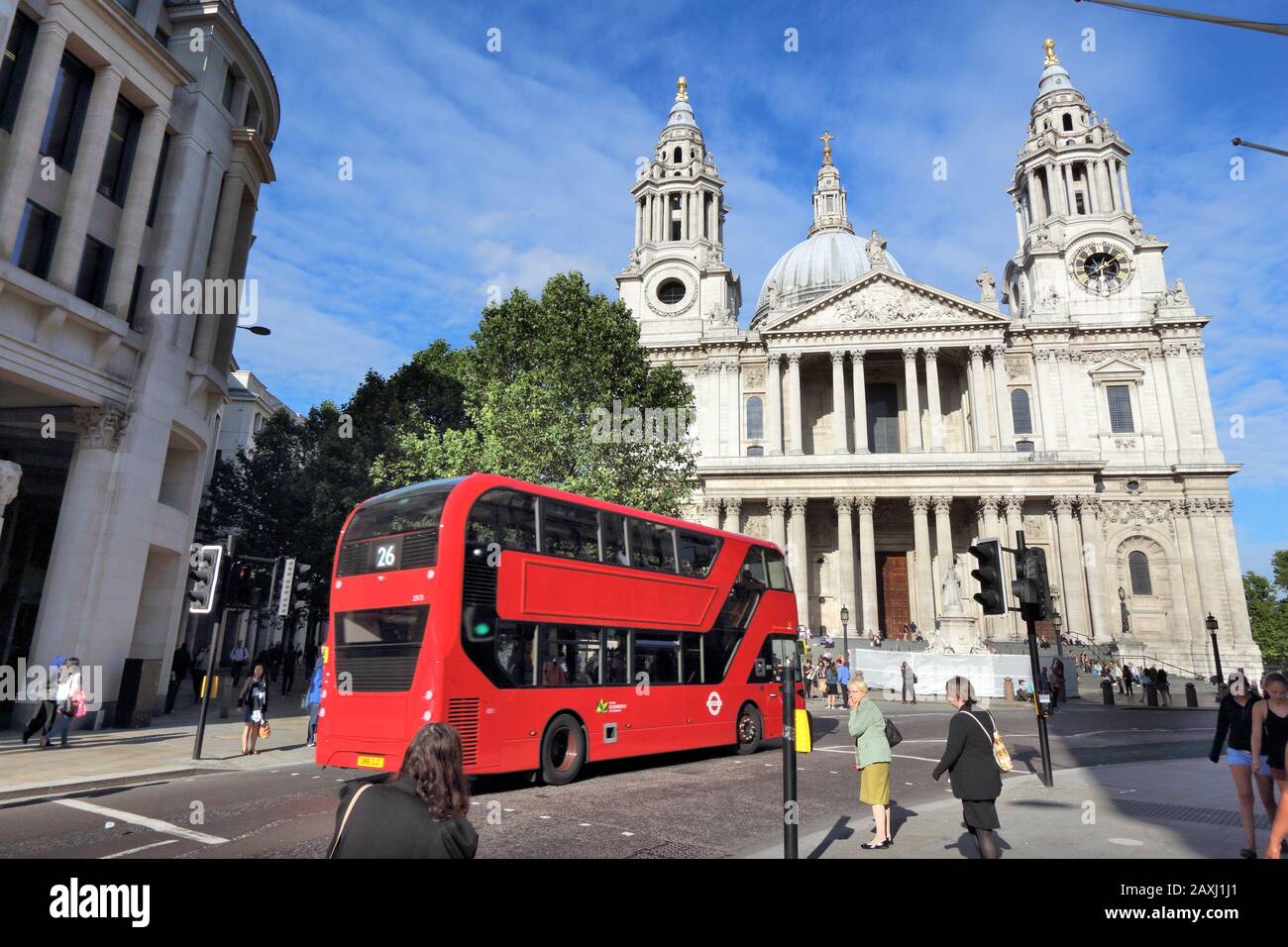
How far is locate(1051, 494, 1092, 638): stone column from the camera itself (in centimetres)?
4253

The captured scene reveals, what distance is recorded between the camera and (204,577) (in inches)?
551

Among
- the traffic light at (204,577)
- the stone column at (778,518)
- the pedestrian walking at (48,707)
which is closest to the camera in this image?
the traffic light at (204,577)

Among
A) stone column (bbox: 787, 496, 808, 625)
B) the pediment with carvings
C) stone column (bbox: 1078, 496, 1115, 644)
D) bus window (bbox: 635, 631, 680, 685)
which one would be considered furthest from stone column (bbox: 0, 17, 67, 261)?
stone column (bbox: 1078, 496, 1115, 644)

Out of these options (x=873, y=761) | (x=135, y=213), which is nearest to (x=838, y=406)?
(x=135, y=213)

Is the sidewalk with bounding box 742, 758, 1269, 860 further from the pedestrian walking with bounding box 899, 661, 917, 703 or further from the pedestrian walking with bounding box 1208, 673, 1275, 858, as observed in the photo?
the pedestrian walking with bounding box 899, 661, 917, 703

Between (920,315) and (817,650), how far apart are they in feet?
79.0

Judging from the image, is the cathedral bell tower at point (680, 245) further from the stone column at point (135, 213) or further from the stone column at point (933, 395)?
the stone column at point (135, 213)

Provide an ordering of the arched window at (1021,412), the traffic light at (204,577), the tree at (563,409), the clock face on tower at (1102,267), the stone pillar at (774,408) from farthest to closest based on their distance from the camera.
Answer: the clock face on tower at (1102,267) < the stone pillar at (774,408) < the arched window at (1021,412) < the tree at (563,409) < the traffic light at (204,577)

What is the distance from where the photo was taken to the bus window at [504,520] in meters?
10.6

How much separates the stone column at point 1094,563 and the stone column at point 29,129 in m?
Answer: 49.4

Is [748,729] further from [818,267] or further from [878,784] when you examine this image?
[818,267]

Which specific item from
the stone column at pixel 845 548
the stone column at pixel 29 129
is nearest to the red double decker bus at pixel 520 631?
the stone column at pixel 29 129
